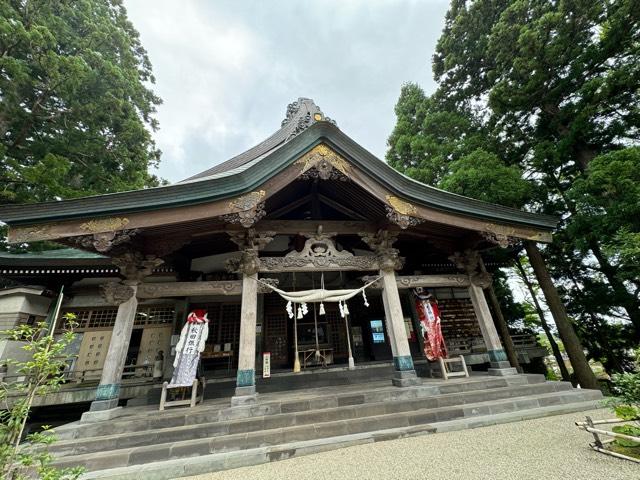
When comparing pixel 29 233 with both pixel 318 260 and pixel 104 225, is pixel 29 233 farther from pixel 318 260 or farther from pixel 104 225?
pixel 318 260

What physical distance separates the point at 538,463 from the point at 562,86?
12.4 meters

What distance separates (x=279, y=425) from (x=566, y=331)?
9.35 m

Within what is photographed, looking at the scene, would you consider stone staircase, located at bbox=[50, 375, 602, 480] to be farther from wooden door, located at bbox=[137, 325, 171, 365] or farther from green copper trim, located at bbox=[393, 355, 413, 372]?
wooden door, located at bbox=[137, 325, 171, 365]

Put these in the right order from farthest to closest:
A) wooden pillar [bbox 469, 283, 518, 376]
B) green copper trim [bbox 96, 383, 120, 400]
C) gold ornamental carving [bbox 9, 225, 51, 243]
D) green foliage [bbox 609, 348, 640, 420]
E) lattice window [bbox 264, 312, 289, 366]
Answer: lattice window [bbox 264, 312, 289, 366] → wooden pillar [bbox 469, 283, 518, 376] → green copper trim [bbox 96, 383, 120, 400] → gold ornamental carving [bbox 9, 225, 51, 243] → green foliage [bbox 609, 348, 640, 420]

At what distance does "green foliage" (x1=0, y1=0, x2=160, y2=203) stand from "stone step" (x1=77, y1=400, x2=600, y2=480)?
9668 millimetres

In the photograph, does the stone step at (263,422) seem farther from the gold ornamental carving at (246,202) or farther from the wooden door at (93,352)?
the wooden door at (93,352)

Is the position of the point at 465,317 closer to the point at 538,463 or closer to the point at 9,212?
the point at 538,463

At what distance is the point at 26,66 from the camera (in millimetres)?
9258

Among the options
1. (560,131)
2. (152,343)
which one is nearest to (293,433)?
(152,343)

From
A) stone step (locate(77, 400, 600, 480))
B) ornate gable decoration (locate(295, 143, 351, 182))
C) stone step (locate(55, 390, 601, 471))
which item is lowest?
stone step (locate(77, 400, 600, 480))

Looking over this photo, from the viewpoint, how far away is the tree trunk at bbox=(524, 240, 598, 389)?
802 cm

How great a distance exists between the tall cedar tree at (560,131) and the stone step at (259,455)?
5.50 m

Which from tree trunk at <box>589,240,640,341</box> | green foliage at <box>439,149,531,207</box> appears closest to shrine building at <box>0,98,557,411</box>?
green foliage at <box>439,149,531,207</box>

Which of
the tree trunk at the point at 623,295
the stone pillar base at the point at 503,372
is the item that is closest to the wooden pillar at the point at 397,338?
the stone pillar base at the point at 503,372
